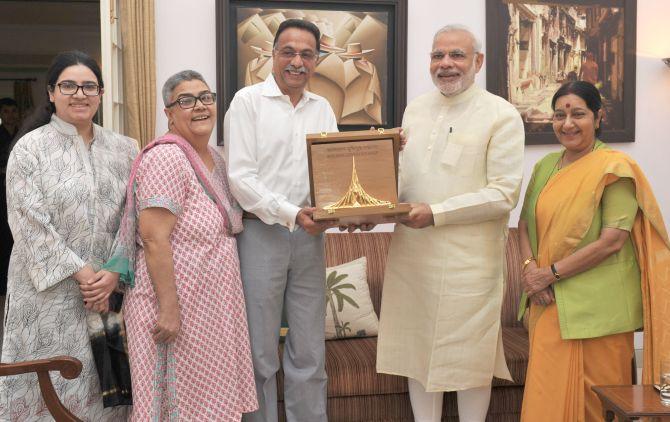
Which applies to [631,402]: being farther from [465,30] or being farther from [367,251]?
[367,251]

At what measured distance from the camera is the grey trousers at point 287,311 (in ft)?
8.78

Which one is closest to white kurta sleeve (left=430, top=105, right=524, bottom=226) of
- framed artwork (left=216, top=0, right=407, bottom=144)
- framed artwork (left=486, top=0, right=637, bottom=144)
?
framed artwork (left=216, top=0, right=407, bottom=144)

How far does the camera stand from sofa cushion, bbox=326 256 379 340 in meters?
3.56

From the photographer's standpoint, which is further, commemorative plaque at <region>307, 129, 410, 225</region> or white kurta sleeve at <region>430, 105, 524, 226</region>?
white kurta sleeve at <region>430, 105, 524, 226</region>

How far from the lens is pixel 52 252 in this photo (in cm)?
238

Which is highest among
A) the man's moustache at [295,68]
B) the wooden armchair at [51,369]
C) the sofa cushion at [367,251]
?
the man's moustache at [295,68]

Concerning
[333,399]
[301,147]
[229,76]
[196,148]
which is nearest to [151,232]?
[196,148]

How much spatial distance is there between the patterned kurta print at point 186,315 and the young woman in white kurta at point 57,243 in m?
0.17

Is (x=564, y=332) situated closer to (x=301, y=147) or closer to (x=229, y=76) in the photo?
(x=301, y=147)

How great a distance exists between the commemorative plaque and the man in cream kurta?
0.13 meters

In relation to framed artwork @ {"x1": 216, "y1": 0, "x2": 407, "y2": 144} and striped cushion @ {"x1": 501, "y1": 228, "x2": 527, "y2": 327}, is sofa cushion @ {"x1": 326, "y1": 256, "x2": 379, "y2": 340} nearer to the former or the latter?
striped cushion @ {"x1": 501, "y1": 228, "x2": 527, "y2": 327}

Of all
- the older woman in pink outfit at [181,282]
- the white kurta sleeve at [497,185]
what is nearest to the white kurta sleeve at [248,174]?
the older woman in pink outfit at [181,282]

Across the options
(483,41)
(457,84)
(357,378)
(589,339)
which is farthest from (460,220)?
(483,41)

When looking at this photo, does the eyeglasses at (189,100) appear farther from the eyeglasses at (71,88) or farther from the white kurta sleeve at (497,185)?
the white kurta sleeve at (497,185)
